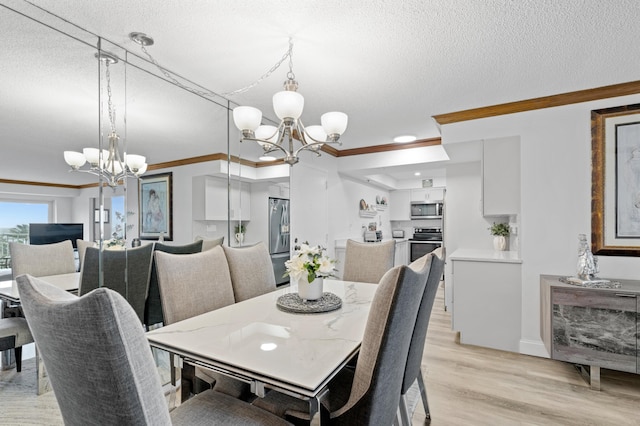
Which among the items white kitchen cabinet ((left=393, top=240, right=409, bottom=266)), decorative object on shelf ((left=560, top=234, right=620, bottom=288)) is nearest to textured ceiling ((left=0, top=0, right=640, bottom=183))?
decorative object on shelf ((left=560, top=234, right=620, bottom=288))

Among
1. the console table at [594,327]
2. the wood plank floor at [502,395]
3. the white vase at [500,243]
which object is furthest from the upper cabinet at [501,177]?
the wood plank floor at [502,395]

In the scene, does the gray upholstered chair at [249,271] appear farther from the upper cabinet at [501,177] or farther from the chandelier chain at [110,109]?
the upper cabinet at [501,177]

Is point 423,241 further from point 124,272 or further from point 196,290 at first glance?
point 124,272

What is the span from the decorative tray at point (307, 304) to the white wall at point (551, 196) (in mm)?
2092

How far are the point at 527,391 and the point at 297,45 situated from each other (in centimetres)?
284

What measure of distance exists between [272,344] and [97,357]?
76 cm

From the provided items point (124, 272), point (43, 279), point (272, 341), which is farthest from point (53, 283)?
point (272, 341)

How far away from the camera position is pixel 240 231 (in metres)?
3.25

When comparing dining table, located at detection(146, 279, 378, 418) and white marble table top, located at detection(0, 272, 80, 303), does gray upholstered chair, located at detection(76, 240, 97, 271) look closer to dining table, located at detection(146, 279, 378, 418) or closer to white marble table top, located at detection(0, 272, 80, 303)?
white marble table top, located at detection(0, 272, 80, 303)

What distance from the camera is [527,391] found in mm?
2262

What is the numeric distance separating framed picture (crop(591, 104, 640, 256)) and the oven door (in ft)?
13.3

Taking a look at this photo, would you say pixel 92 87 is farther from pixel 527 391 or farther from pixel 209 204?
pixel 527 391

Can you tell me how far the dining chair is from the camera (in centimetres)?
153

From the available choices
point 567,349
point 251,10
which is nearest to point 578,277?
point 567,349
